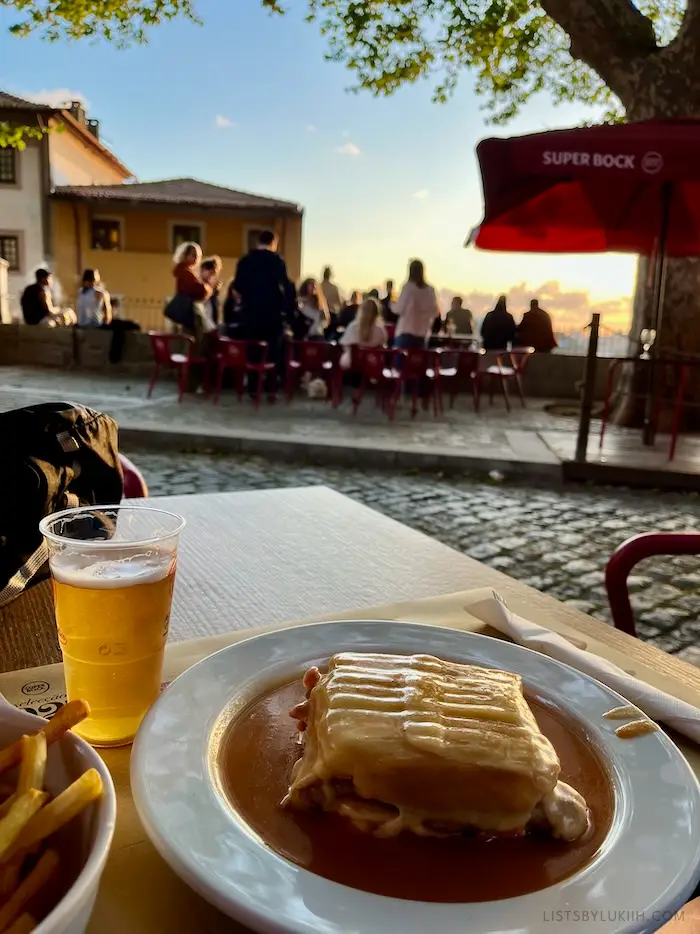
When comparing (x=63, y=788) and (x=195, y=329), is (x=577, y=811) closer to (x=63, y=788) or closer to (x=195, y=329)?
(x=63, y=788)

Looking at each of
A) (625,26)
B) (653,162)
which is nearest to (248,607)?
(653,162)

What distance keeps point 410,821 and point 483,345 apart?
13.7 metres

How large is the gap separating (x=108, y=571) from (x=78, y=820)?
15.7 inches

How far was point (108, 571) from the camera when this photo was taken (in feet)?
2.96

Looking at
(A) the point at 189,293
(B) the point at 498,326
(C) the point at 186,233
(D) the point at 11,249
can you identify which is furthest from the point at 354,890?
(D) the point at 11,249

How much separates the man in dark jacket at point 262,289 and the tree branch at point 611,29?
439 centimetres

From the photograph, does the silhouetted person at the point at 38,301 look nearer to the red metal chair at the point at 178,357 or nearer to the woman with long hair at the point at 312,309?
the red metal chair at the point at 178,357

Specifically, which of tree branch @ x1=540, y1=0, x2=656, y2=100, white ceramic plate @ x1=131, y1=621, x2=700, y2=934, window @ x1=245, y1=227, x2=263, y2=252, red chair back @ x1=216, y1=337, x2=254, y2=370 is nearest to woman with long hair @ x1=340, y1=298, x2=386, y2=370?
red chair back @ x1=216, y1=337, x2=254, y2=370

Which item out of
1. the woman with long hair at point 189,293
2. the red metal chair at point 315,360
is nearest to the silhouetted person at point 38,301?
the woman with long hair at point 189,293

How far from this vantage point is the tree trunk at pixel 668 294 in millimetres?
8250

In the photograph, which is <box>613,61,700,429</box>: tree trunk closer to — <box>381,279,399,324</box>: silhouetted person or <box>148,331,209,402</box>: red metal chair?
<box>381,279,399,324</box>: silhouetted person

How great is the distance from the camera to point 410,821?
66 centimetres

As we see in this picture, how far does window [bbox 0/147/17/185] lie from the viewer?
27.0 m

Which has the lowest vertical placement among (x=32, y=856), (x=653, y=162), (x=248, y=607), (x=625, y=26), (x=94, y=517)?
(x=248, y=607)
